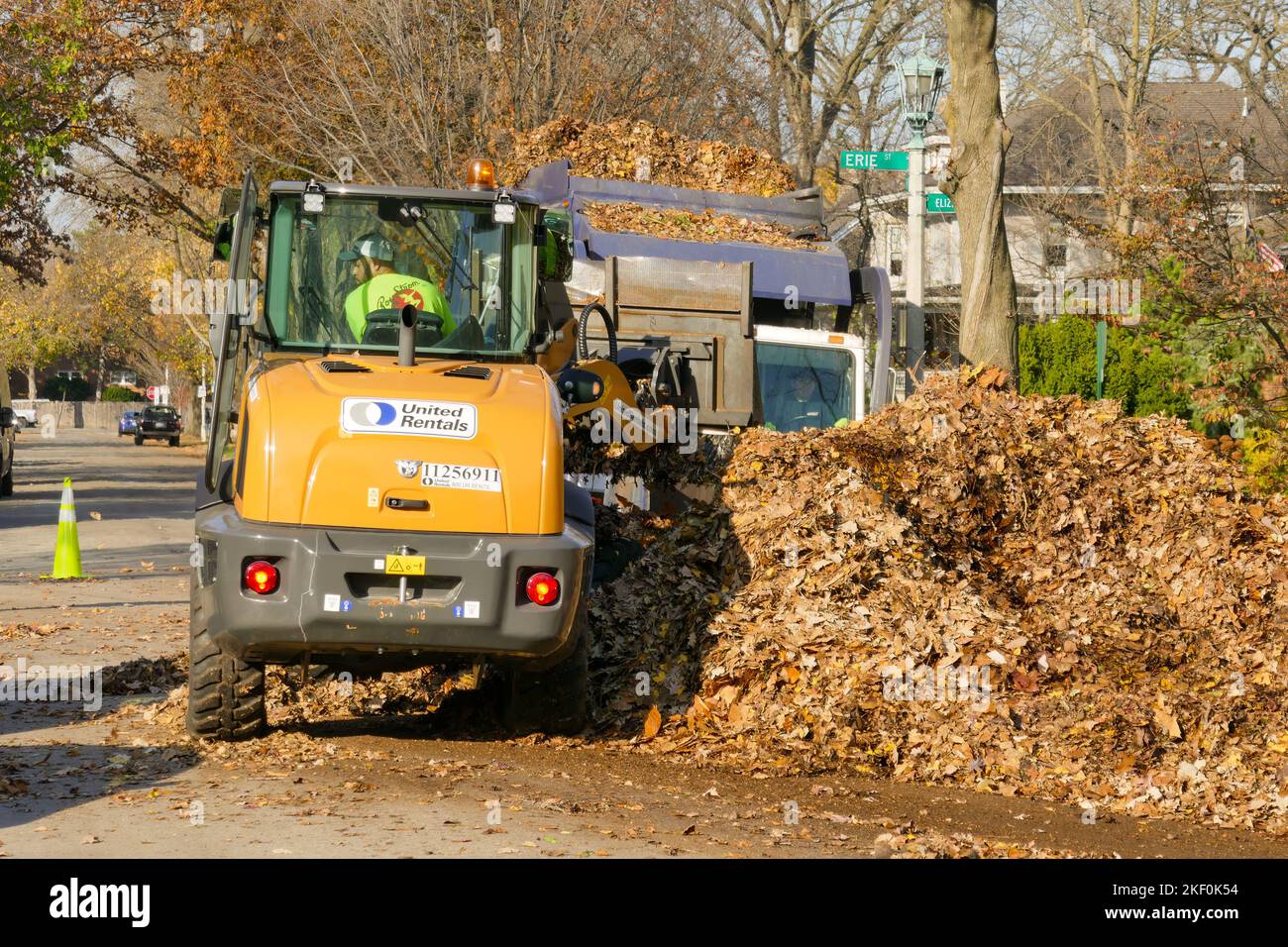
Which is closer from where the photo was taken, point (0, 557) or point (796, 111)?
point (0, 557)

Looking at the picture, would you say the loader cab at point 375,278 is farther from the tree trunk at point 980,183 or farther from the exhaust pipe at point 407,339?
the tree trunk at point 980,183

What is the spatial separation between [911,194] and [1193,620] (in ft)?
31.2

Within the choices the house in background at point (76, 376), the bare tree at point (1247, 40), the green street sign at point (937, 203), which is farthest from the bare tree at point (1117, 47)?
the house in background at point (76, 376)

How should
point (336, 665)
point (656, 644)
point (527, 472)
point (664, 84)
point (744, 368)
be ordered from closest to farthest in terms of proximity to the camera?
point (527, 472) → point (336, 665) → point (656, 644) → point (744, 368) → point (664, 84)

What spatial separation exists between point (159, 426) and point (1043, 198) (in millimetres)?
38285

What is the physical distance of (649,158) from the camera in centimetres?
1688

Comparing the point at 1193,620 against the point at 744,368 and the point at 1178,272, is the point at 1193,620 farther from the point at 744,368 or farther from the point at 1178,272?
the point at 1178,272

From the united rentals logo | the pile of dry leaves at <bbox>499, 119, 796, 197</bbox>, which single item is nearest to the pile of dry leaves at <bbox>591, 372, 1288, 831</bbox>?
→ the united rentals logo

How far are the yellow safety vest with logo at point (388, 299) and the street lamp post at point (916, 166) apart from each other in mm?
8834

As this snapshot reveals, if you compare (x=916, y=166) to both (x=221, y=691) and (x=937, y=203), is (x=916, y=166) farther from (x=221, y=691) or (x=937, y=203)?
(x=221, y=691)

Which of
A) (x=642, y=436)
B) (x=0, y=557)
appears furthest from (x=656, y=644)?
(x=0, y=557)

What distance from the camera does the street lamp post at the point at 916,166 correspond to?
1700 cm

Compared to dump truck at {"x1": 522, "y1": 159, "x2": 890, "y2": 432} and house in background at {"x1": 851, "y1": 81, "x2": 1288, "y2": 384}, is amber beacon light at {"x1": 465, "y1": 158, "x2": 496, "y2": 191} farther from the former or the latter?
house in background at {"x1": 851, "y1": 81, "x2": 1288, "y2": 384}

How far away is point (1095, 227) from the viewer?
2478 cm
